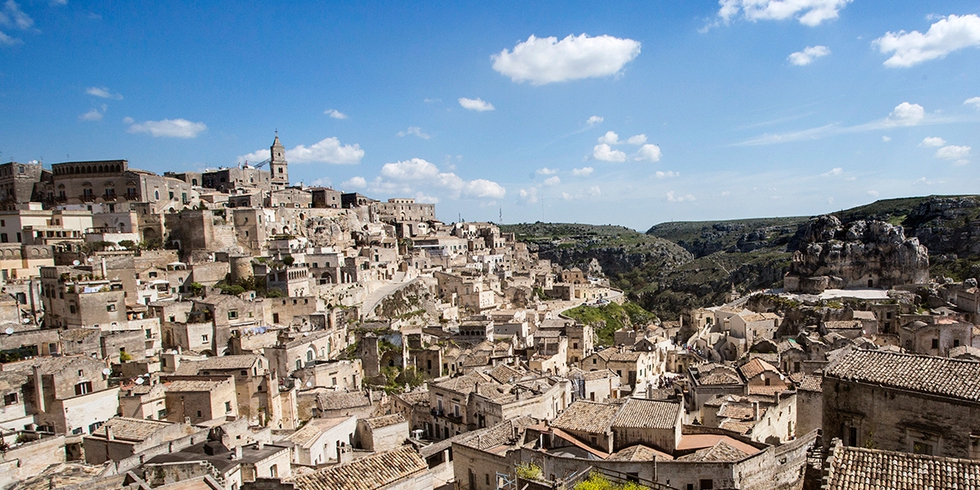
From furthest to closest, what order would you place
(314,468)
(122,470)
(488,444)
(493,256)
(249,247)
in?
(493,256) → (249,247) → (488,444) → (314,468) → (122,470)

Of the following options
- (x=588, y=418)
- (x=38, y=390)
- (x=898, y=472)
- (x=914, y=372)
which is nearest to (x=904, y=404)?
(x=914, y=372)

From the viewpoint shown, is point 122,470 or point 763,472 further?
point 122,470

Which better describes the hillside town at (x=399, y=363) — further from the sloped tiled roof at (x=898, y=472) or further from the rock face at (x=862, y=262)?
the rock face at (x=862, y=262)

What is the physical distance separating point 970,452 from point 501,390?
53.6ft

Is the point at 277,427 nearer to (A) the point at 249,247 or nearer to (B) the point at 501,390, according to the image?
(B) the point at 501,390

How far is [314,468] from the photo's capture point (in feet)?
59.7

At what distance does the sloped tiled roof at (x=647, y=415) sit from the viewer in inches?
678

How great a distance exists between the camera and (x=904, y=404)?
12.7 meters

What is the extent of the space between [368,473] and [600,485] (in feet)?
18.9

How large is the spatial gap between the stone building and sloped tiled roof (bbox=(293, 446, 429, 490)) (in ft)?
32.4

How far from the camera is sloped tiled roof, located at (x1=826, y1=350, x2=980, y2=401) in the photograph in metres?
12.2

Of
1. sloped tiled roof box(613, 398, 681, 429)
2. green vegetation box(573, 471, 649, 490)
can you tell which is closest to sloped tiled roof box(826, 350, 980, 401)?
sloped tiled roof box(613, 398, 681, 429)

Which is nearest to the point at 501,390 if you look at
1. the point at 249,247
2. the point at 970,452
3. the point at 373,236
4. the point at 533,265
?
the point at 970,452

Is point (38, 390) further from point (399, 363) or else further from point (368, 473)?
point (399, 363)
